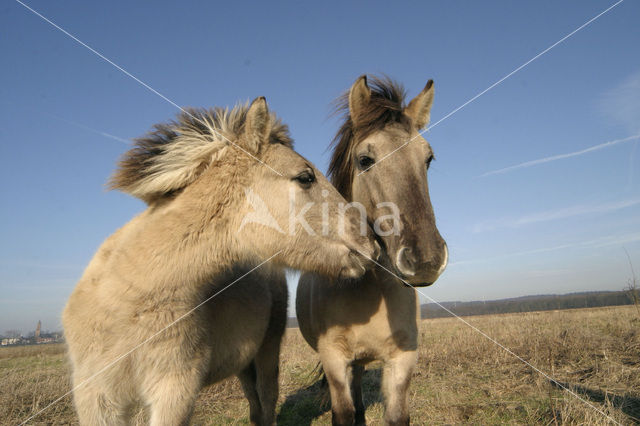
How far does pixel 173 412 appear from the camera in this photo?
2854mm

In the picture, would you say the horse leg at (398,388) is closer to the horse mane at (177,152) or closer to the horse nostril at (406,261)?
the horse nostril at (406,261)

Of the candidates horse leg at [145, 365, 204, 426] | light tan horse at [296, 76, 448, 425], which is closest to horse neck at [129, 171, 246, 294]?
horse leg at [145, 365, 204, 426]

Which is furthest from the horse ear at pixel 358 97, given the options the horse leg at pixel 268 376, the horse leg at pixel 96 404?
the horse leg at pixel 96 404

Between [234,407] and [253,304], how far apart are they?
10.7 feet

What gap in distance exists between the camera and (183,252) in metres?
2.92

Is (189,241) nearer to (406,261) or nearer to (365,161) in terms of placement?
(406,261)

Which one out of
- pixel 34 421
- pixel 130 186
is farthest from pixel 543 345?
pixel 34 421

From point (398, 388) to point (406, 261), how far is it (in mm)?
1703

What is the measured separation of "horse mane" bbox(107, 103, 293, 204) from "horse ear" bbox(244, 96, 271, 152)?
0.46ft

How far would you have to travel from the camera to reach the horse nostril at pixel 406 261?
9.48ft

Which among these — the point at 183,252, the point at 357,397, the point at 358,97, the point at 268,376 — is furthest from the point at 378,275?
the point at 357,397

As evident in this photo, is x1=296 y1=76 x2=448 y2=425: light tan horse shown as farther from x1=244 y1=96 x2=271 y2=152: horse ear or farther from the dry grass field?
the dry grass field

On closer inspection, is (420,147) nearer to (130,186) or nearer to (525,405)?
(130,186)

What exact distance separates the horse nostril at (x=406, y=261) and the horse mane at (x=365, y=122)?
5.10 feet
